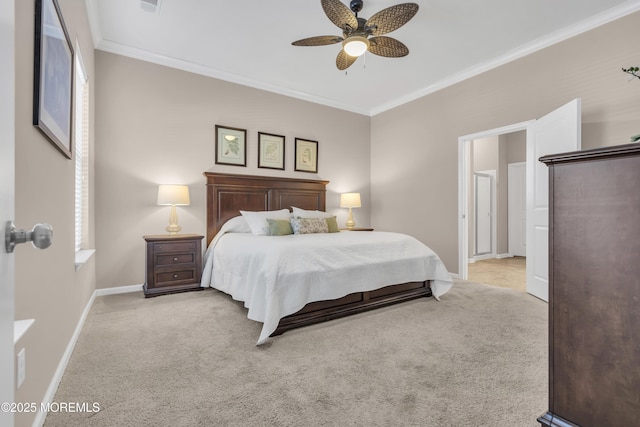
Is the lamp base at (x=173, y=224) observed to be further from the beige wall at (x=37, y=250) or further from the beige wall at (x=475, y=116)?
the beige wall at (x=475, y=116)

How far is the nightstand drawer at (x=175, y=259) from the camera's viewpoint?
11.6 ft

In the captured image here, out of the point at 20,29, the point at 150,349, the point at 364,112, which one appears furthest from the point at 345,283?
the point at 364,112

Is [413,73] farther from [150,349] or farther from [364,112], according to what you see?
[150,349]

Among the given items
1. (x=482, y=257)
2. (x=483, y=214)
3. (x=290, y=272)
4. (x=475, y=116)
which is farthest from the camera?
(x=483, y=214)

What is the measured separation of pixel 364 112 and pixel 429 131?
150cm

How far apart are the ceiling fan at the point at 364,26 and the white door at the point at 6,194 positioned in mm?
2330

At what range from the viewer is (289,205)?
4.87m

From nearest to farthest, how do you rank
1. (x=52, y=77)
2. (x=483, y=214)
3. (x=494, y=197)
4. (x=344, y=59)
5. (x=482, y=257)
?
(x=52, y=77) → (x=344, y=59) → (x=482, y=257) → (x=483, y=214) → (x=494, y=197)

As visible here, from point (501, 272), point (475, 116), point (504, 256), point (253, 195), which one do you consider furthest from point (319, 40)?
point (504, 256)

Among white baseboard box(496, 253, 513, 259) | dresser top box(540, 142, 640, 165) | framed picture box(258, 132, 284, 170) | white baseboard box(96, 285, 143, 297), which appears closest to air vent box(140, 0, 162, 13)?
framed picture box(258, 132, 284, 170)

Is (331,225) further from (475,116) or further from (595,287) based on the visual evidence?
(595,287)

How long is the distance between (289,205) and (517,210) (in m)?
5.22

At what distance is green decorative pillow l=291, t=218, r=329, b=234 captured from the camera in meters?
3.86

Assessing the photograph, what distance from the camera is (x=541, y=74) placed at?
3557mm
